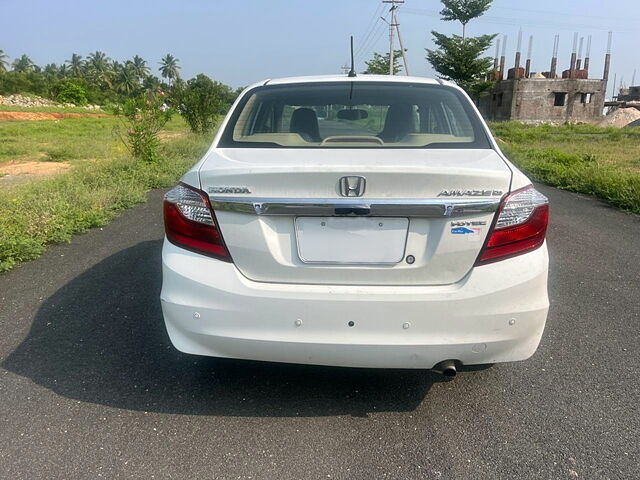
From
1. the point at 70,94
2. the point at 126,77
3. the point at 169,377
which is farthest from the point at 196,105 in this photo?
the point at 126,77

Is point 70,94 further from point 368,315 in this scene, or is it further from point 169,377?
point 368,315

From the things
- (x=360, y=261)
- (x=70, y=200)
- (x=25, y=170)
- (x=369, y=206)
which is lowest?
(x=25, y=170)

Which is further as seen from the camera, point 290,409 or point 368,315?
point 290,409

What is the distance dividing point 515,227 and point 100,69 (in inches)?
4308

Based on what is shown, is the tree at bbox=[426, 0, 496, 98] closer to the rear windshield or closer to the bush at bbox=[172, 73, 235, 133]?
the bush at bbox=[172, 73, 235, 133]

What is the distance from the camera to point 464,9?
39.9 m

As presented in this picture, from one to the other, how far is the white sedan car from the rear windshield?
641 millimetres

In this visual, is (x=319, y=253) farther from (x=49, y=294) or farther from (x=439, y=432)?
(x=49, y=294)

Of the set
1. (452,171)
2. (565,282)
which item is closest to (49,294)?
(452,171)

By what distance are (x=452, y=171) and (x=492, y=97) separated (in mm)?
52214

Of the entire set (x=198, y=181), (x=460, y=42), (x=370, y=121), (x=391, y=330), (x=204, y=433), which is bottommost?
(x=204, y=433)

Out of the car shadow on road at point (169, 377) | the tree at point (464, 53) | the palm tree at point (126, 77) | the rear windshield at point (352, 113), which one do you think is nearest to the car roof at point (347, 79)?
the rear windshield at point (352, 113)

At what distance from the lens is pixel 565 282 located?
4367 millimetres

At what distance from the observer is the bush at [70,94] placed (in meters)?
63.3
